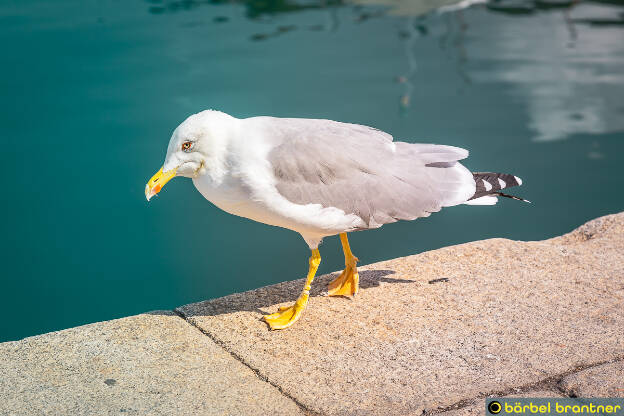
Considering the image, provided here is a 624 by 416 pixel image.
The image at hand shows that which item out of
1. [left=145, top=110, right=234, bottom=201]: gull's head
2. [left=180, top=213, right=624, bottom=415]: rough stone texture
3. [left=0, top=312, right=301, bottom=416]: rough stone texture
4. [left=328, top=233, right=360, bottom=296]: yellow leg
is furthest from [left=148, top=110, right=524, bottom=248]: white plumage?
[left=0, top=312, right=301, bottom=416]: rough stone texture

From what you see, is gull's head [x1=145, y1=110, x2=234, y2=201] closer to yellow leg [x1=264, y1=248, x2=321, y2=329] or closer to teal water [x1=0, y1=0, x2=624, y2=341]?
yellow leg [x1=264, y1=248, x2=321, y2=329]

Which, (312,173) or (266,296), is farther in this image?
(266,296)

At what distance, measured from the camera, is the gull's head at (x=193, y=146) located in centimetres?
354

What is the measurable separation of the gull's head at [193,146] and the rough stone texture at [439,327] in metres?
0.69

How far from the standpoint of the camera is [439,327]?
355 centimetres

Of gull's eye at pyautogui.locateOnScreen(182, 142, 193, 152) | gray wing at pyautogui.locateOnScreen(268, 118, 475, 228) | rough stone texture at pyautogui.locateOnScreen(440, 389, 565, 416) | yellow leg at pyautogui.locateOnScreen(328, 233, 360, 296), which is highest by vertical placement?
gull's eye at pyautogui.locateOnScreen(182, 142, 193, 152)

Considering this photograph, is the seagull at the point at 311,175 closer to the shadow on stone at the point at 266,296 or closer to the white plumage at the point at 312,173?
the white plumage at the point at 312,173

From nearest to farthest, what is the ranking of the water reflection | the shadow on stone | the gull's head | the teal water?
1. the gull's head
2. the shadow on stone
3. the teal water
4. the water reflection

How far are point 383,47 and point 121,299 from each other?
566 cm

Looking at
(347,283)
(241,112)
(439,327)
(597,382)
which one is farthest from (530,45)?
(597,382)

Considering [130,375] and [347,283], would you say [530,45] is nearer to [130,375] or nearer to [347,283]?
[347,283]

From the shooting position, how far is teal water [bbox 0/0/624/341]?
618 centimetres

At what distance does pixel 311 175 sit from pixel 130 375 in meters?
1.16

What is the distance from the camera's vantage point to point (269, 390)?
312 cm
